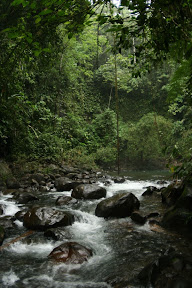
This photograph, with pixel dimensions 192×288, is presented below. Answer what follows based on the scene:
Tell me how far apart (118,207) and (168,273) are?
313 centimetres

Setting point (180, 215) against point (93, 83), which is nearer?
point (180, 215)

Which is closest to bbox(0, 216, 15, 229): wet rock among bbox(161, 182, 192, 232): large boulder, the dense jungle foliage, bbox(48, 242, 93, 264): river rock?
bbox(48, 242, 93, 264): river rock

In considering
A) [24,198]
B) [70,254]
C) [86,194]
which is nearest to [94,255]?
[70,254]

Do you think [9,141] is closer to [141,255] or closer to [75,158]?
[75,158]

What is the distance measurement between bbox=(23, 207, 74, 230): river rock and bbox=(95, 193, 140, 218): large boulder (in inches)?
40.4

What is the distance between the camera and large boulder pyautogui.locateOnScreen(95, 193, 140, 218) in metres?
5.53

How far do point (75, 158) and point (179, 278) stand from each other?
12790 millimetres

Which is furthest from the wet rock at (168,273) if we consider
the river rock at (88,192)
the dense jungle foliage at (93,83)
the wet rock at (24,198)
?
the wet rock at (24,198)

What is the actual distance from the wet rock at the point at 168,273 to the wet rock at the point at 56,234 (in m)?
1.86

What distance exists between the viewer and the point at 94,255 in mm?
3666

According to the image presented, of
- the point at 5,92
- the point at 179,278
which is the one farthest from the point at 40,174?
the point at 179,278

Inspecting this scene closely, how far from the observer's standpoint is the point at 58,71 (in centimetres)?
1652

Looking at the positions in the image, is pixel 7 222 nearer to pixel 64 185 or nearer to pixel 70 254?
pixel 70 254

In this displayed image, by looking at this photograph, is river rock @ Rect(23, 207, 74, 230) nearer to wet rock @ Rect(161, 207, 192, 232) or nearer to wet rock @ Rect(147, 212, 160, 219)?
wet rock @ Rect(147, 212, 160, 219)
